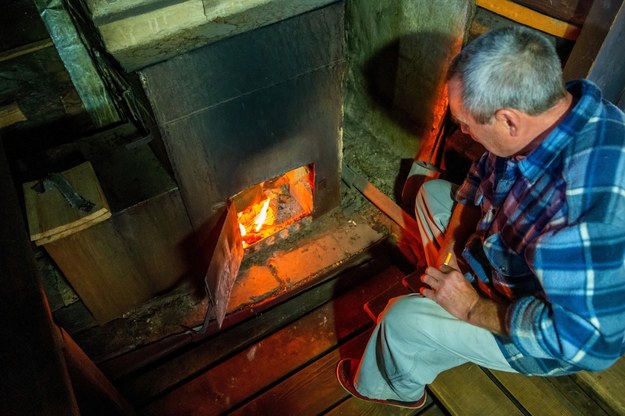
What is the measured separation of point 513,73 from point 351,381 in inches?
96.6

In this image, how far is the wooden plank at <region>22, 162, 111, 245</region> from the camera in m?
2.99

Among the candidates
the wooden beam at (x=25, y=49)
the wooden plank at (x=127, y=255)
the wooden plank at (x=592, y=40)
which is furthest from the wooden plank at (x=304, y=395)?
the wooden beam at (x=25, y=49)

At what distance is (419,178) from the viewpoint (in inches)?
168

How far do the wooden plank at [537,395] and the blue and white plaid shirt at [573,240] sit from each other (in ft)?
2.87

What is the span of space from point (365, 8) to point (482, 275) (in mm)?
3219

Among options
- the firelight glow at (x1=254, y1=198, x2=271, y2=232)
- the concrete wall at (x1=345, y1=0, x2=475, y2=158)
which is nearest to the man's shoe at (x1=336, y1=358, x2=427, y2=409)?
the firelight glow at (x1=254, y1=198, x2=271, y2=232)

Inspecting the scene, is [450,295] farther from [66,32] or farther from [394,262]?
[66,32]

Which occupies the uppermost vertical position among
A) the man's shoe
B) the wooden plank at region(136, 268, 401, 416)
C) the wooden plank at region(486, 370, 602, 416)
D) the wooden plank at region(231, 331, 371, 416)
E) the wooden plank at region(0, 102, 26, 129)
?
the wooden plank at region(0, 102, 26, 129)

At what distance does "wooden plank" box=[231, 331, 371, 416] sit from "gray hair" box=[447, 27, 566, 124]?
2411mm

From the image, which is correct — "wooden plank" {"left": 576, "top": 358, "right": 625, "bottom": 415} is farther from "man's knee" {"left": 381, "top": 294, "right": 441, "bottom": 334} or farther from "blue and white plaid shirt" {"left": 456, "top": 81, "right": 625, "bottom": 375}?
"man's knee" {"left": 381, "top": 294, "right": 441, "bottom": 334}

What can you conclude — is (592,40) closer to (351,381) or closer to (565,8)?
(565,8)

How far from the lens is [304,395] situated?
3330 millimetres

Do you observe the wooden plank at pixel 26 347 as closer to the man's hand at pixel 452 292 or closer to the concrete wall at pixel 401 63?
the man's hand at pixel 452 292

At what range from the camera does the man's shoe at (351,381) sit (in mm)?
3055
